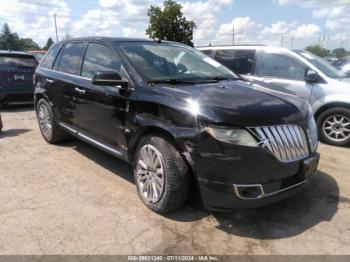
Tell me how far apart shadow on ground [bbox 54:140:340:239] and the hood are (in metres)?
0.92

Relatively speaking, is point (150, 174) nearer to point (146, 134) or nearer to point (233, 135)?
point (146, 134)

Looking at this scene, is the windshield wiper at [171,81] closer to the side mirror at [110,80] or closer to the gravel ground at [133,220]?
the side mirror at [110,80]

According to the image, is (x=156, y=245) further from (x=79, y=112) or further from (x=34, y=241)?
(x=79, y=112)

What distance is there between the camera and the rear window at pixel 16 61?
9.44 metres

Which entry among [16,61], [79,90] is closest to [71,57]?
[79,90]

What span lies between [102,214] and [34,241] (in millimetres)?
698

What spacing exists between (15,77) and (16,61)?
0.58 metres

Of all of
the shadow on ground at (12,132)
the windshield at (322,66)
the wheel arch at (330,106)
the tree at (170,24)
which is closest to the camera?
the wheel arch at (330,106)

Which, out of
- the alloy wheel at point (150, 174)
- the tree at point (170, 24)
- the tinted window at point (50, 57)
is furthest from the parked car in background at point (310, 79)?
the tree at point (170, 24)

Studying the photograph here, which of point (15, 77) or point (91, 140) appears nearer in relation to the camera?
point (91, 140)

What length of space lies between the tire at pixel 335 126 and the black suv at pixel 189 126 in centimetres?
257

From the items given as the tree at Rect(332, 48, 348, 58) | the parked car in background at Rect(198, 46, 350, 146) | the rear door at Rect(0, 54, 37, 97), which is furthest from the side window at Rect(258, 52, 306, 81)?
the tree at Rect(332, 48, 348, 58)

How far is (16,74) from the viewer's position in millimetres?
9461

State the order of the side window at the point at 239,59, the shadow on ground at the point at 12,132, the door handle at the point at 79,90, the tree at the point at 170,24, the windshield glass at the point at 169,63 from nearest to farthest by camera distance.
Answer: the windshield glass at the point at 169,63, the door handle at the point at 79,90, the shadow on ground at the point at 12,132, the side window at the point at 239,59, the tree at the point at 170,24
